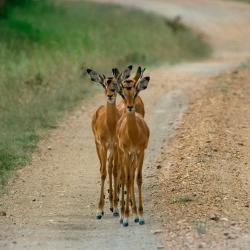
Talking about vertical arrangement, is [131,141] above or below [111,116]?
below

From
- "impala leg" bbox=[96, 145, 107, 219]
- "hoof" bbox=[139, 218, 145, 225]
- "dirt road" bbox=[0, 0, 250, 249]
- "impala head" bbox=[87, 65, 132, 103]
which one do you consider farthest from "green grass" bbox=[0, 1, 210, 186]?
"hoof" bbox=[139, 218, 145, 225]

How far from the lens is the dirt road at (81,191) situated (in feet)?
31.4

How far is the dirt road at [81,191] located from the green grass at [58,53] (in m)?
0.40

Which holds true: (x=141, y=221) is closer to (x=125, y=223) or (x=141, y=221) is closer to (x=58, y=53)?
(x=125, y=223)

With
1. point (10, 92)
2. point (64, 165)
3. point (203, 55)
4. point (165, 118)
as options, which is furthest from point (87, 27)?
point (64, 165)

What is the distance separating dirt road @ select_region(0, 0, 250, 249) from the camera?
377 inches

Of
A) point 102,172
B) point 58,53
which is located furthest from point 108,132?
point 58,53

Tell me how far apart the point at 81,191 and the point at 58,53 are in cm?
1324

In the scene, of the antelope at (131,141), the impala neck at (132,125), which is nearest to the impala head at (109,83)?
the antelope at (131,141)

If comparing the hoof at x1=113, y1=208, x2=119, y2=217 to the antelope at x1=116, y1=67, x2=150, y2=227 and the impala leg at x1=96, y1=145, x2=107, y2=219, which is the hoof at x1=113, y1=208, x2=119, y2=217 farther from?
the antelope at x1=116, y1=67, x2=150, y2=227

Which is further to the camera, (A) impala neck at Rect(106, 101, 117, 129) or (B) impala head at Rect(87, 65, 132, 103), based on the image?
(A) impala neck at Rect(106, 101, 117, 129)

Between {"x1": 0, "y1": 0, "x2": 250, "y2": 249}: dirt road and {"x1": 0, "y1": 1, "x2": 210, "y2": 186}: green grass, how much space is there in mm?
402

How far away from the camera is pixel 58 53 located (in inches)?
988

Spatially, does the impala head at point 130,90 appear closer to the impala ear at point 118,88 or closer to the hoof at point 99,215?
the impala ear at point 118,88
